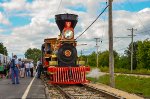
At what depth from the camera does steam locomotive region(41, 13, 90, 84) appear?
23844mm

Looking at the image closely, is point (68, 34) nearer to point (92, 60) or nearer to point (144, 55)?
point (144, 55)

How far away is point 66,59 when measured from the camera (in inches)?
962

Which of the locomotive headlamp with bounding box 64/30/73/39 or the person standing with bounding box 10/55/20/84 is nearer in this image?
the locomotive headlamp with bounding box 64/30/73/39

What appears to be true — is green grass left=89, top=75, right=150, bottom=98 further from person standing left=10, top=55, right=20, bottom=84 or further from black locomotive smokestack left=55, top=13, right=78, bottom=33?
person standing left=10, top=55, right=20, bottom=84

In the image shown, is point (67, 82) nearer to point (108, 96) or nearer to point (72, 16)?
point (72, 16)

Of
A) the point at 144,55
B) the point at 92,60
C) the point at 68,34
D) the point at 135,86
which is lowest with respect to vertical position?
the point at 135,86

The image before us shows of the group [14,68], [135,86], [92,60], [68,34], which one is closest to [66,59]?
[68,34]

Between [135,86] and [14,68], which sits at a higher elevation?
[14,68]

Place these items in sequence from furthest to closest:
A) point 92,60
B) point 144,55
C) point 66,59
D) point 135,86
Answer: point 92,60 < point 144,55 < point 135,86 < point 66,59

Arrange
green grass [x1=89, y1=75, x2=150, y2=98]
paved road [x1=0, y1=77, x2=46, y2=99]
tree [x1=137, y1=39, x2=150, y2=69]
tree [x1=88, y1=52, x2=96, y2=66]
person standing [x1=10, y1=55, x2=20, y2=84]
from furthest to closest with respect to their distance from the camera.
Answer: tree [x1=88, y1=52, x2=96, y2=66] < tree [x1=137, y1=39, x2=150, y2=69] < green grass [x1=89, y1=75, x2=150, y2=98] < person standing [x1=10, y1=55, x2=20, y2=84] < paved road [x1=0, y1=77, x2=46, y2=99]

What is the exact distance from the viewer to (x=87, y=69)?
24.6m

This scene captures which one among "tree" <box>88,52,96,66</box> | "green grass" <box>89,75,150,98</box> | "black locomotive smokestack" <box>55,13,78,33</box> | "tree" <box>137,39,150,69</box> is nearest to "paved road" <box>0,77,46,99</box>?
"black locomotive smokestack" <box>55,13,78,33</box>

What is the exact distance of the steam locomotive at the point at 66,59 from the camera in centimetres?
2384

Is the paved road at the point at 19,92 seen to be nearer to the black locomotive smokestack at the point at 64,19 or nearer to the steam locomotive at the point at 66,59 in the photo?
the steam locomotive at the point at 66,59
